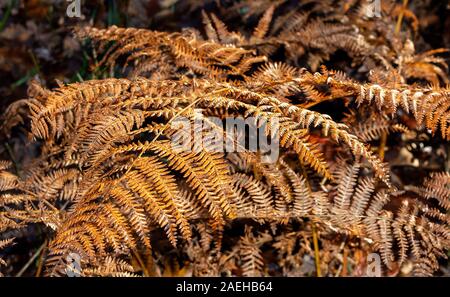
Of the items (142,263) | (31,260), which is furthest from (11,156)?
(142,263)

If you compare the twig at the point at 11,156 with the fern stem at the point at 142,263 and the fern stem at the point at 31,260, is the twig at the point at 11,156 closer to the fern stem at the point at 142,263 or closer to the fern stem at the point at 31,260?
the fern stem at the point at 31,260

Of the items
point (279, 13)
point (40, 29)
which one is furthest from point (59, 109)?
point (40, 29)

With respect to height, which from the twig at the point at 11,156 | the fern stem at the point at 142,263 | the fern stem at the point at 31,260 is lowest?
the fern stem at the point at 31,260

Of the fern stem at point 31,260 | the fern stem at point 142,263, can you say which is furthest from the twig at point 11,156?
the fern stem at point 142,263

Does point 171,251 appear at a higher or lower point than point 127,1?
lower

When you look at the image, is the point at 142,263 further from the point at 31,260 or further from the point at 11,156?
the point at 11,156

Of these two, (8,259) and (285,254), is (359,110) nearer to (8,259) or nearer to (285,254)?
(285,254)

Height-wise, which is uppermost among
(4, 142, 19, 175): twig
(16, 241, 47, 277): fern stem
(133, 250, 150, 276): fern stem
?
(4, 142, 19, 175): twig

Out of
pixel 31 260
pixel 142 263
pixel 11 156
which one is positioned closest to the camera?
pixel 142 263

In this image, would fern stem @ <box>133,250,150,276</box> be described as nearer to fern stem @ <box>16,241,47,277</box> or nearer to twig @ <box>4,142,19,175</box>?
fern stem @ <box>16,241,47,277</box>

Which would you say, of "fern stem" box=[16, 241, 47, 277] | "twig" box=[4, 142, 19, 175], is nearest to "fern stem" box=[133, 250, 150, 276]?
"fern stem" box=[16, 241, 47, 277]

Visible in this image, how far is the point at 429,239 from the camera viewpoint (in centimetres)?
186
